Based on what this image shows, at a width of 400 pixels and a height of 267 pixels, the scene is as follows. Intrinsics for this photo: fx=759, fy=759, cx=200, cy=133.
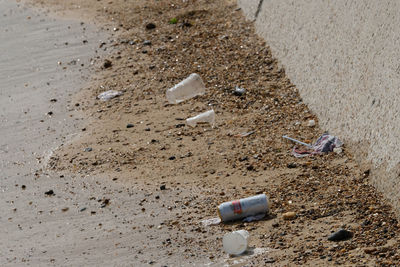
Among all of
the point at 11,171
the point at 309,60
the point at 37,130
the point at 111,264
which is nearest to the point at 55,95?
the point at 37,130

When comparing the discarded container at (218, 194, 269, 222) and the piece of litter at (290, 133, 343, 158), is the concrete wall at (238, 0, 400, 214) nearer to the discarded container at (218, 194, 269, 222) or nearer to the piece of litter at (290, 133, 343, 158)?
the piece of litter at (290, 133, 343, 158)

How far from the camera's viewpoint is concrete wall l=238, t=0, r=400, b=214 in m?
4.41

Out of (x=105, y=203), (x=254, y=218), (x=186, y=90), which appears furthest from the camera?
(x=186, y=90)

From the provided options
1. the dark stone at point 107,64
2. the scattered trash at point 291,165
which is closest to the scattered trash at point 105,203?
the scattered trash at point 291,165

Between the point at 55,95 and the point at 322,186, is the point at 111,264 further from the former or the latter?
the point at 55,95

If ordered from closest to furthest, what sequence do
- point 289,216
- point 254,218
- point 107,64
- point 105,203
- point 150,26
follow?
point 289,216 < point 254,218 < point 105,203 < point 107,64 < point 150,26

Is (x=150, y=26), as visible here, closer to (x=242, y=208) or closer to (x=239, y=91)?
(x=239, y=91)

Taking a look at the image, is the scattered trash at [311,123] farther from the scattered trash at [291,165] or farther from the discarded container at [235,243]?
the discarded container at [235,243]

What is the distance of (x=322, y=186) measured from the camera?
4523 millimetres

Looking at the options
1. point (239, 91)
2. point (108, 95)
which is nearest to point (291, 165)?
point (239, 91)

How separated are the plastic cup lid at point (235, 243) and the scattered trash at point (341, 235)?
45cm

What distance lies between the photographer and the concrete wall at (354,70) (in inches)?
174

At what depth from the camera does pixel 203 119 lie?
5.83m

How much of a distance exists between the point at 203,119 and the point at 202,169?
824 millimetres
